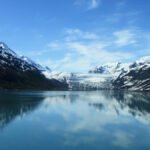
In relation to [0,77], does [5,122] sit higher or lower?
lower

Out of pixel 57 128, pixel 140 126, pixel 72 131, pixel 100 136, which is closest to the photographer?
pixel 100 136

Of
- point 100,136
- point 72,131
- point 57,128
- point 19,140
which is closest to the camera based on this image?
point 19,140

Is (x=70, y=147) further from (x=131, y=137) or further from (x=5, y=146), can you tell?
(x=131, y=137)

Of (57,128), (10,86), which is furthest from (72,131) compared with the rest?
(10,86)

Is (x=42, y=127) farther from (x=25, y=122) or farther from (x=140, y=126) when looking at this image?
(x=140, y=126)

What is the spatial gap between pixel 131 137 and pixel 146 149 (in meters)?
5.58

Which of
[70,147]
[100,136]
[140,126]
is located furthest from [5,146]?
[140,126]

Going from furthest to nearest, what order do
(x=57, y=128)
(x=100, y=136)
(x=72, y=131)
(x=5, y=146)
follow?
1. (x=57, y=128)
2. (x=72, y=131)
3. (x=100, y=136)
4. (x=5, y=146)

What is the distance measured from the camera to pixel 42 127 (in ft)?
125

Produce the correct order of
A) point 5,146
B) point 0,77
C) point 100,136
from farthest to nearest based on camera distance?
point 0,77 → point 100,136 → point 5,146

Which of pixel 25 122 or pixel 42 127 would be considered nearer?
pixel 42 127

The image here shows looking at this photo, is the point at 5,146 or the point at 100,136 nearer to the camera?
the point at 5,146

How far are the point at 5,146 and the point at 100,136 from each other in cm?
964

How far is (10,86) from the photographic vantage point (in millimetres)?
194250
